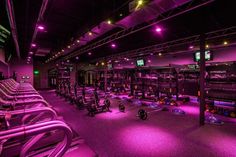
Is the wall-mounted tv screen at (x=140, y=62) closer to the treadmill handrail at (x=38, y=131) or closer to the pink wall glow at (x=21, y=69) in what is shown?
the treadmill handrail at (x=38, y=131)

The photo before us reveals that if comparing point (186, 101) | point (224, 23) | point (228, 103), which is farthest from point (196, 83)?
point (224, 23)

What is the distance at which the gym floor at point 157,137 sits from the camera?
2980 millimetres

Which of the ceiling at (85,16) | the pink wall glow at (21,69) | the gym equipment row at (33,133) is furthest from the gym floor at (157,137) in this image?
the pink wall glow at (21,69)

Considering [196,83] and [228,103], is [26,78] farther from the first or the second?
[228,103]

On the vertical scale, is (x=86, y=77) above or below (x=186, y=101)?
above

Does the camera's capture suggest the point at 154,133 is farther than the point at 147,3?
Yes

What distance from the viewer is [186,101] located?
8.53 m

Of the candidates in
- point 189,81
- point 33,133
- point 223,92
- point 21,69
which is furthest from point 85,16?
point 21,69

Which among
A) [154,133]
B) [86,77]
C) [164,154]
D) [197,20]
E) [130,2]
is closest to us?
[164,154]

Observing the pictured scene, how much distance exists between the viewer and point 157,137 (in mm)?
3680

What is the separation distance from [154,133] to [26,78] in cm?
1646

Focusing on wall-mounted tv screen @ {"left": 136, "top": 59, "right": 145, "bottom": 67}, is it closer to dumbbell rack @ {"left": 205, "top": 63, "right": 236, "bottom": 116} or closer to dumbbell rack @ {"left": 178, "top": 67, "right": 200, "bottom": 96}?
dumbbell rack @ {"left": 178, "top": 67, "right": 200, "bottom": 96}

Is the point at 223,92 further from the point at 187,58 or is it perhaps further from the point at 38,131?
the point at 38,131

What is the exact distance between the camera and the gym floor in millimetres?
2980
